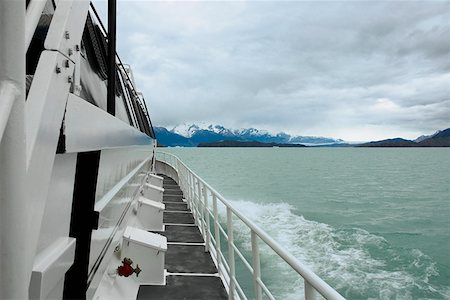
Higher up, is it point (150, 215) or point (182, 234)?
point (150, 215)

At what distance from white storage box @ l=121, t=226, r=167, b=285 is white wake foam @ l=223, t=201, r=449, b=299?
12.6ft

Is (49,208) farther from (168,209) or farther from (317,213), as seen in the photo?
(317,213)

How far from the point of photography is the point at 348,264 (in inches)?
353

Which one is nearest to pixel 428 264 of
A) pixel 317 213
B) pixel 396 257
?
pixel 396 257

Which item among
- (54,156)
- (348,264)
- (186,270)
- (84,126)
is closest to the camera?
(54,156)

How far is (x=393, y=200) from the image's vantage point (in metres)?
25.3

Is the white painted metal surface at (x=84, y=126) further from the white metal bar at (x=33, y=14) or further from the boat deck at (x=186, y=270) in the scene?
the boat deck at (x=186, y=270)

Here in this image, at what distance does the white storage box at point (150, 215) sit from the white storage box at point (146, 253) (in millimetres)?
1844

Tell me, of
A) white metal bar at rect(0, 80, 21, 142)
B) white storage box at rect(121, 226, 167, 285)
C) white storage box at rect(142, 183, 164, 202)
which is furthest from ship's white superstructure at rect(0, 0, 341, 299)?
white storage box at rect(142, 183, 164, 202)

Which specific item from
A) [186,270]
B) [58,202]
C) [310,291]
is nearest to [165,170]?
[186,270]

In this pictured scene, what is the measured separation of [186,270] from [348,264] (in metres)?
5.81

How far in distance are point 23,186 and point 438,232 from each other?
19304 millimetres

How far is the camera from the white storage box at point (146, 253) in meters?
3.72

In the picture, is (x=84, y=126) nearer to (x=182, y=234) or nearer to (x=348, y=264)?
(x=182, y=234)
